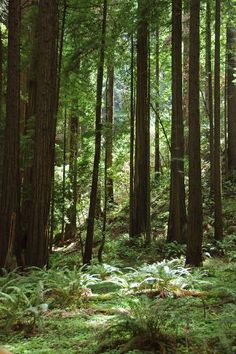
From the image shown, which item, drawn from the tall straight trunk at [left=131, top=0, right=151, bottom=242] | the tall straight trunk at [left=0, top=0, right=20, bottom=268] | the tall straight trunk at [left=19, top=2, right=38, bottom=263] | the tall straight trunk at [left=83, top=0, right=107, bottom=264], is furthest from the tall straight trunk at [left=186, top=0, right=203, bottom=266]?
the tall straight trunk at [left=131, top=0, right=151, bottom=242]

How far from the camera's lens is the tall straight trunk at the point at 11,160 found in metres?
9.22

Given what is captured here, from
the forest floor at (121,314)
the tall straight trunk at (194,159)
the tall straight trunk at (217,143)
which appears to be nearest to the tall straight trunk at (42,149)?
the forest floor at (121,314)

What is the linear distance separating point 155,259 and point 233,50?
34.2 feet

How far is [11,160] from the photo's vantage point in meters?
9.44

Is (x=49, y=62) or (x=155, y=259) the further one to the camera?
(x=155, y=259)

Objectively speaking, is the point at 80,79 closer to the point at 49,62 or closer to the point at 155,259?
the point at 49,62

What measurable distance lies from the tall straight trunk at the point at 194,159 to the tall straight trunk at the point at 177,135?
2.71 m

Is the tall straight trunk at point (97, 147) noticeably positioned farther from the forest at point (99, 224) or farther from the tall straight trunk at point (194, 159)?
the tall straight trunk at point (194, 159)

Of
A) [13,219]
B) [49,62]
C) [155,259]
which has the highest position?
[49,62]

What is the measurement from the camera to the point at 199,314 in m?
5.55

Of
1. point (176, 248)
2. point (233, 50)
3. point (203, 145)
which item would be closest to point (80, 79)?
point (176, 248)

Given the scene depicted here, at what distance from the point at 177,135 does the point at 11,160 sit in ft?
15.6

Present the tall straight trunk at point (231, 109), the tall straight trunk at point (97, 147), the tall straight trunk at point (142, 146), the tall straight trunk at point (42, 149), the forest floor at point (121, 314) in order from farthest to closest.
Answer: the tall straight trunk at point (231, 109) → the tall straight trunk at point (142, 146) → the tall straight trunk at point (97, 147) → the tall straight trunk at point (42, 149) → the forest floor at point (121, 314)

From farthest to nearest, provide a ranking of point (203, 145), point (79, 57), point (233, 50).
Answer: point (203, 145)
point (233, 50)
point (79, 57)
